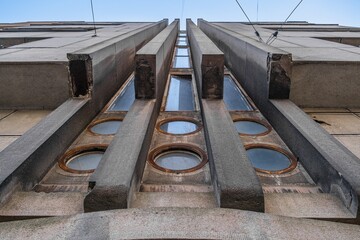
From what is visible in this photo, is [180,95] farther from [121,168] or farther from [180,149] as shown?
[121,168]

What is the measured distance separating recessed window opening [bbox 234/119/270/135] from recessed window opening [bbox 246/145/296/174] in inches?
19.1

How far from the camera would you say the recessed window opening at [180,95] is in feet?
19.7

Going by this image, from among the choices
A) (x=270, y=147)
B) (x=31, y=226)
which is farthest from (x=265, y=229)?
(x=270, y=147)

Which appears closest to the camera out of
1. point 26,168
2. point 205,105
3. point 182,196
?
point 182,196

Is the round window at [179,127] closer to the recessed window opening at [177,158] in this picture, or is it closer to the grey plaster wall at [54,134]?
the recessed window opening at [177,158]

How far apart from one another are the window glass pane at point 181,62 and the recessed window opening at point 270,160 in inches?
225

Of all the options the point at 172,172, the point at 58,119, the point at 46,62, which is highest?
the point at 46,62

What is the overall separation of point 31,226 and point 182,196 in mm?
1310

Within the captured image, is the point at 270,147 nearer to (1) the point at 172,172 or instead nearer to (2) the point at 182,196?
(1) the point at 172,172

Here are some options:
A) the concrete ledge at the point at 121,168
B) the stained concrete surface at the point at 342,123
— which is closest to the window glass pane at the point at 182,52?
the stained concrete surface at the point at 342,123

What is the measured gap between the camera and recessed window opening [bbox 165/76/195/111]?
600 cm

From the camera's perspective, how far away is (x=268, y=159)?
407 centimetres

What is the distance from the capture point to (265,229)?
2311 mm

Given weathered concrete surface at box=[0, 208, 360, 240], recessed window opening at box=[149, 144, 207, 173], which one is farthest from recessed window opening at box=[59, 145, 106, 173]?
weathered concrete surface at box=[0, 208, 360, 240]
